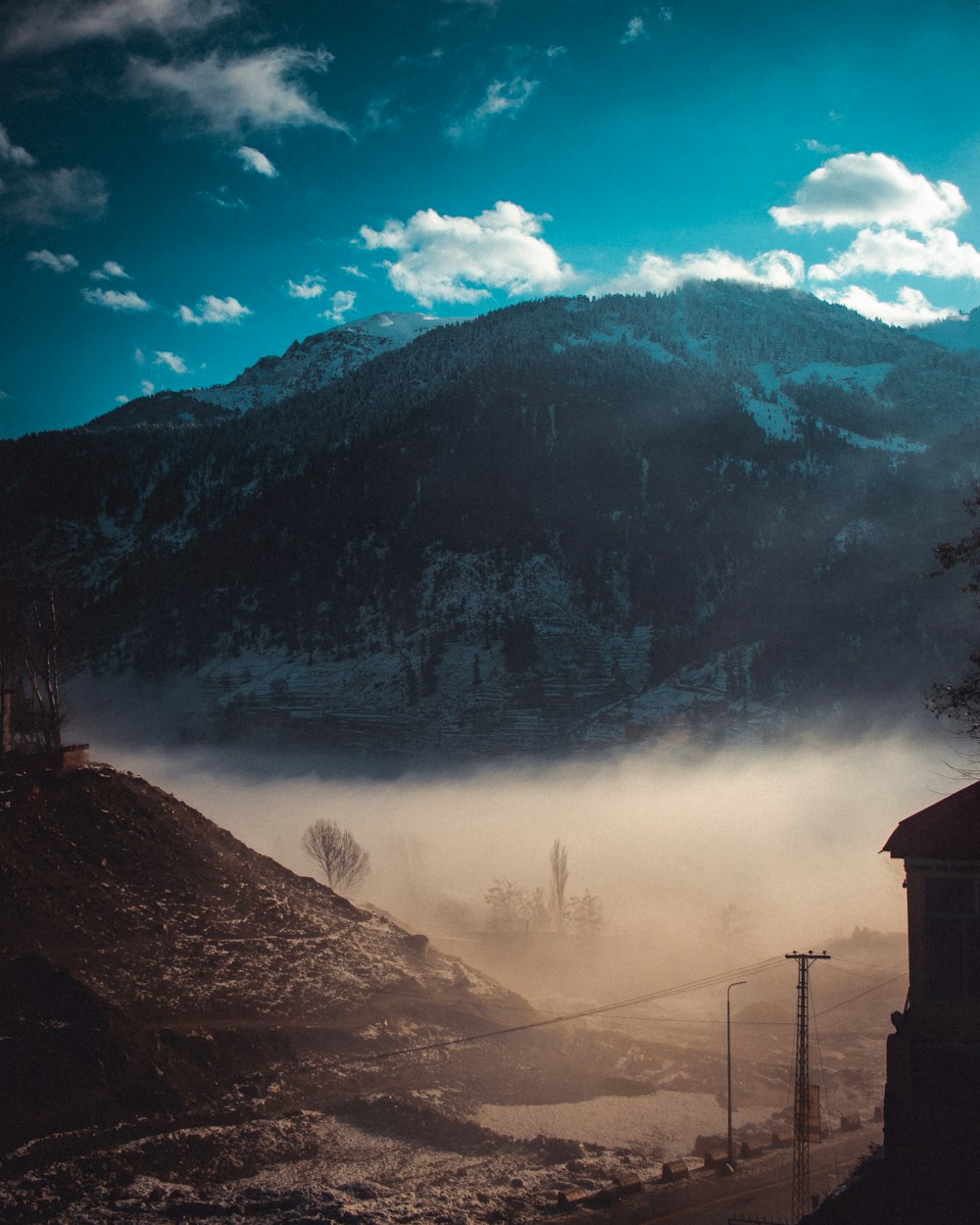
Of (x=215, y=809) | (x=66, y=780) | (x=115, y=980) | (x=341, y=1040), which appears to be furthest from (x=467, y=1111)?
(x=215, y=809)

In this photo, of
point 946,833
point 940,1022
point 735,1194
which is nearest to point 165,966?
point 735,1194

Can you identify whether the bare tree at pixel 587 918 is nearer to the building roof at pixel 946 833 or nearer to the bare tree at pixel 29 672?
the bare tree at pixel 29 672

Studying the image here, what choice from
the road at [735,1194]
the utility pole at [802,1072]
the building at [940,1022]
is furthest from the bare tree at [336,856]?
the building at [940,1022]

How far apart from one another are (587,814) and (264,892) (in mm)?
130679

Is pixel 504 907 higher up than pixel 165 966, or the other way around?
pixel 165 966

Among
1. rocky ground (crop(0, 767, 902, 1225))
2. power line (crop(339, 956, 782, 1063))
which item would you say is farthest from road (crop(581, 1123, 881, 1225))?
power line (crop(339, 956, 782, 1063))

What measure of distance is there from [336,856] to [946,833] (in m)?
114

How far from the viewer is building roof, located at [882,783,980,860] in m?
13.7

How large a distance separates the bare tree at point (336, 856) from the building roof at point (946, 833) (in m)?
109

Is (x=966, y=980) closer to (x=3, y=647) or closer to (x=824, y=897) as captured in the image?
(x=3, y=647)

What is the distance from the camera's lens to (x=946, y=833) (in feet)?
45.6

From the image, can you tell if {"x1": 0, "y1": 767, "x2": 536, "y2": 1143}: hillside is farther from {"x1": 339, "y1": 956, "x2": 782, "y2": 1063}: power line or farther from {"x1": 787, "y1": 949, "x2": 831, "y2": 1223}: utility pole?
{"x1": 787, "y1": 949, "x2": 831, "y2": 1223}: utility pole

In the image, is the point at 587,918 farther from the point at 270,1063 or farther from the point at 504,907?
the point at 270,1063

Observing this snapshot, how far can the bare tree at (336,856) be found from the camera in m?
119
